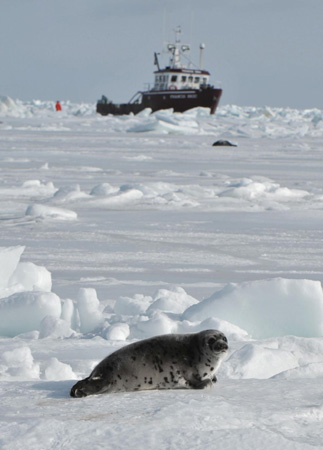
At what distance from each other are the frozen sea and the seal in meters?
0.05

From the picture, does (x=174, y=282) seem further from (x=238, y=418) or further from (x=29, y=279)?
(x=238, y=418)

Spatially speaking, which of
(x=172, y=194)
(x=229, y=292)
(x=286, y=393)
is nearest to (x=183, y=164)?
(x=172, y=194)

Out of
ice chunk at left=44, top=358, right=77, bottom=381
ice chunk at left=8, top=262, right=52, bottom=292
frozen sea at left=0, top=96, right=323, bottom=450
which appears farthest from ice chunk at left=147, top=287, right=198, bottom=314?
ice chunk at left=44, top=358, right=77, bottom=381

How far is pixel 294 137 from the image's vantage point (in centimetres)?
2684

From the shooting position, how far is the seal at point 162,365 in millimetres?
1907

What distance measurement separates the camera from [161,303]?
11.4ft

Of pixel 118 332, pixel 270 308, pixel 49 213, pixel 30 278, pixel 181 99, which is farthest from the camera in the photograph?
pixel 181 99

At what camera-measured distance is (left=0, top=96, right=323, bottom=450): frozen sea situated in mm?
1626

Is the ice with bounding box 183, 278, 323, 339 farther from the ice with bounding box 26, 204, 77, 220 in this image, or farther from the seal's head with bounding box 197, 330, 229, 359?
the ice with bounding box 26, 204, 77, 220

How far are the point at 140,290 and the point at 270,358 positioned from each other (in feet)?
5.63

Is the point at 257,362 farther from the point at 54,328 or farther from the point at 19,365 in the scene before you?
the point at 54,328

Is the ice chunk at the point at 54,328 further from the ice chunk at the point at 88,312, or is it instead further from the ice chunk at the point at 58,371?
the ice chunk at the point at 58,371

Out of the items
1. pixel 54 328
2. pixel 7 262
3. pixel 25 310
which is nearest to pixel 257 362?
pixel 54 328

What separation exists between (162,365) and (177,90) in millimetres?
47049
